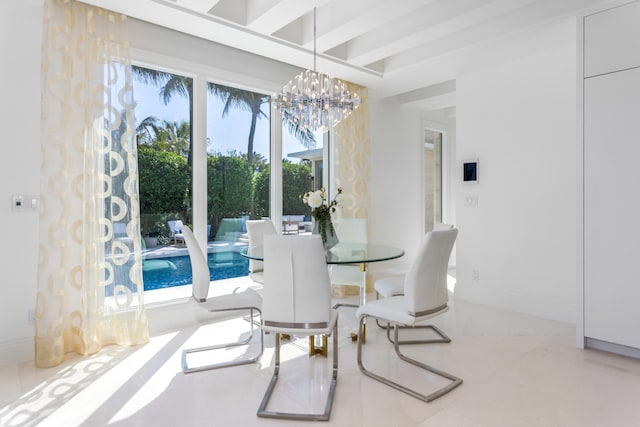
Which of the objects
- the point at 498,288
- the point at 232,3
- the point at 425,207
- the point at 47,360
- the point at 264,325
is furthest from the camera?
the point at 425,207

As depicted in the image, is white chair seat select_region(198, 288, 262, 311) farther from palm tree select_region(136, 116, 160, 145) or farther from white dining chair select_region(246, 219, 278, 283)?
palm tree select_region(136, 116, 160, 145)

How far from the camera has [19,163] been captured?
289cm

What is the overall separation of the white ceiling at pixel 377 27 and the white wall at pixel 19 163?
61 centimetres

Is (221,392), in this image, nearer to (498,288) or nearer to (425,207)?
(498,288)

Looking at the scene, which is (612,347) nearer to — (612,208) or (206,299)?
(612,208)

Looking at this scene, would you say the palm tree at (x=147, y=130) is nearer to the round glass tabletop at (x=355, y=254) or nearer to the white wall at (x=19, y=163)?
the white wall at (x=19, y=163)

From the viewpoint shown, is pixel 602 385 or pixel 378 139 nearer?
pixel 602 385

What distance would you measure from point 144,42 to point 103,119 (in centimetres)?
90

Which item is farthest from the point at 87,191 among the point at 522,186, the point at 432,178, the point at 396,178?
the point at 432,178

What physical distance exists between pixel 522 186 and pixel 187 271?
3730 mm

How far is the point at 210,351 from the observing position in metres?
3.10

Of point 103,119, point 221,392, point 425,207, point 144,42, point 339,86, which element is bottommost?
point 221,392

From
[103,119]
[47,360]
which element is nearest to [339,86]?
[103,119]

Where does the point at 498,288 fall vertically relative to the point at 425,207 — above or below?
below
